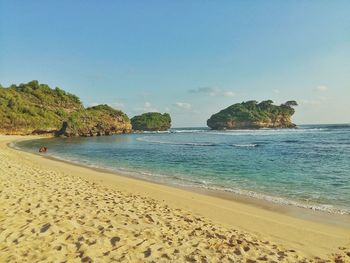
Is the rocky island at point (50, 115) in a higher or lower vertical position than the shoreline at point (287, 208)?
higher

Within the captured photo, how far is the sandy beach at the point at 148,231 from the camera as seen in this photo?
6.93m

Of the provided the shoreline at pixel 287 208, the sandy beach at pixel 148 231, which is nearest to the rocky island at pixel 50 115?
the shoreline at pixel 287 208

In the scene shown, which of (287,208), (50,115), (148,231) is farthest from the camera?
(50,115)

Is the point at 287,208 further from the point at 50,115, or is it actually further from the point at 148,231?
the point at 50,115

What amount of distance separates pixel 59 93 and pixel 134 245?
146 meters

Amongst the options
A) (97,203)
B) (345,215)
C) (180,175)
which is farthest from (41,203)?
(180,175)

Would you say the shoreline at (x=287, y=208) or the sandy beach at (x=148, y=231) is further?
the shoreline at (x=287, y=208)

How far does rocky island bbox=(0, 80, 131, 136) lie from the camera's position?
100375 millimetres

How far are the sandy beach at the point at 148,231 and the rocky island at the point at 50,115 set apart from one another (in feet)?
305

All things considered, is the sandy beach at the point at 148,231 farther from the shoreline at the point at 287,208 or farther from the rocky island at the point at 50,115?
the rocky island at the point at 50,115

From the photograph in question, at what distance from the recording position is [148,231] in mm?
8453

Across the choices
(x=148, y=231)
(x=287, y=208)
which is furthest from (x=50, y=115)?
(x=148, y=231)

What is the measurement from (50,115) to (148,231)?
11469 cm

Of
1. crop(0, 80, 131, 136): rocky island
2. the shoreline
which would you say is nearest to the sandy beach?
the shoreline
